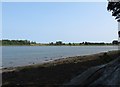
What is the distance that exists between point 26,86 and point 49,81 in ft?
5.47

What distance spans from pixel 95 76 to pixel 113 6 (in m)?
17.7

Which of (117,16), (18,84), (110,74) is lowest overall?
(18,84)

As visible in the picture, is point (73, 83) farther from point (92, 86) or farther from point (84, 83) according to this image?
point (92, 86)

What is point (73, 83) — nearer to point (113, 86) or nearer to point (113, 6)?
point (113, 86)

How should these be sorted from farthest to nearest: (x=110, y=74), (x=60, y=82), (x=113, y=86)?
(x=60, y=82)
(x=110, y=74)
(x=113, y=86)

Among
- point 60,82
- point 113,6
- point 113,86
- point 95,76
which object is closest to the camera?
point 113,86

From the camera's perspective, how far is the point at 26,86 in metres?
19.2

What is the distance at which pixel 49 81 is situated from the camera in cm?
2011

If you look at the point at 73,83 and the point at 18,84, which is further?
the point at 18,84

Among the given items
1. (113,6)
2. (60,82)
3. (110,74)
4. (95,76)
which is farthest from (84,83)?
(113,6)

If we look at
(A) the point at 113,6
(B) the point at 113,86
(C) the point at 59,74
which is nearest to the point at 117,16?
(A) the point at 113,6

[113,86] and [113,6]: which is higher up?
[113,6]

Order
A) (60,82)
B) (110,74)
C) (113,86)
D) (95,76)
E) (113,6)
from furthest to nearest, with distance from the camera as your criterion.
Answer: (113,6), (60,82), (95,76), (110,74), (113,86)

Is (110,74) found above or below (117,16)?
below
